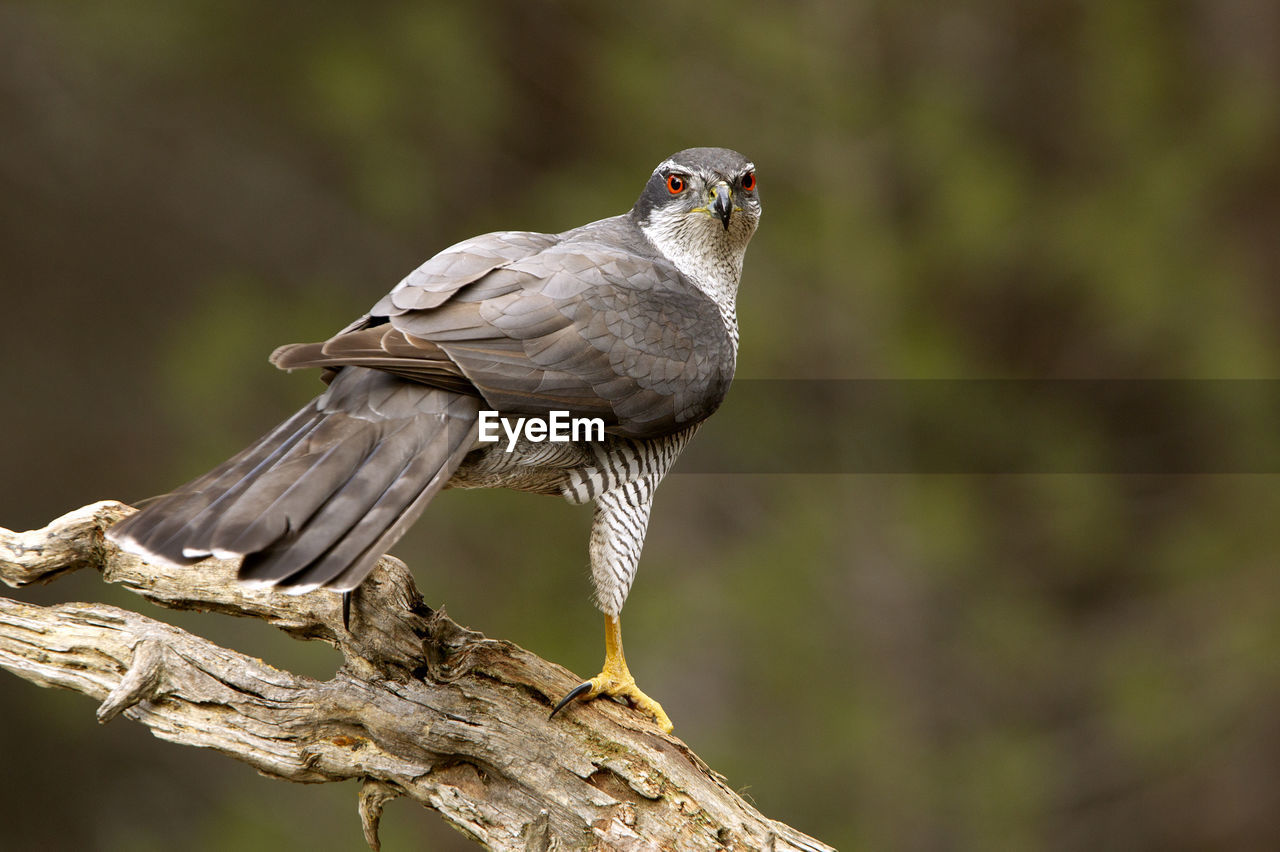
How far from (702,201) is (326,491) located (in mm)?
1372

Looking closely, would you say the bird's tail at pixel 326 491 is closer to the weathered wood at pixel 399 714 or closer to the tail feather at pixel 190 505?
the tail feather at pixel 190 505

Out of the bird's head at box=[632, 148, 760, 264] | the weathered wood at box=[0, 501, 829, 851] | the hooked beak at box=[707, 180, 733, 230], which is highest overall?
the bird's head at box=[632, 148, 760, 264]

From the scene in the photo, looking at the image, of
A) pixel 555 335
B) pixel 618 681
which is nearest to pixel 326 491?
pixel 555 335

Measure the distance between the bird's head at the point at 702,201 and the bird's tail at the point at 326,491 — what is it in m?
0.95

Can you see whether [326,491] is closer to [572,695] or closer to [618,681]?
[572,695]

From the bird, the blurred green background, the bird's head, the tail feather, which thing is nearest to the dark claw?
the bird

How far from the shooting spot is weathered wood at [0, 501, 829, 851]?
2805mm

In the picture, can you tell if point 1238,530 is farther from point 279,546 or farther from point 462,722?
point 279,546

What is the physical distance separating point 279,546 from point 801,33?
4138 mm

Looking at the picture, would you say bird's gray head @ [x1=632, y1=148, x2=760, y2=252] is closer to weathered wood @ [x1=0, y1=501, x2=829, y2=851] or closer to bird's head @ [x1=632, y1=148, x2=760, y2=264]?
bird's head @ [x1=632, y1=148, x2=760, y2=264]

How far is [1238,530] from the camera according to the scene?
563 cm

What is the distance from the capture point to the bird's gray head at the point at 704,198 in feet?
10.4

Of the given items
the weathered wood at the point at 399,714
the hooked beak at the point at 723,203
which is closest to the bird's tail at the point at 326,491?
the weathered wood at the point at 399,714

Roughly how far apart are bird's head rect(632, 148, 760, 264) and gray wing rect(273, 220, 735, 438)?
162 millimetres
